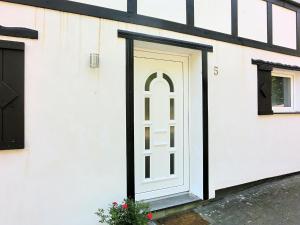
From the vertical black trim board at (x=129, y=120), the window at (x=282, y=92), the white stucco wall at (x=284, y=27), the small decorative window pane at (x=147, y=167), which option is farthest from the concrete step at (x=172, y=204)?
the white stucco wall at (x=284, y=27)

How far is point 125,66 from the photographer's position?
3.34 m

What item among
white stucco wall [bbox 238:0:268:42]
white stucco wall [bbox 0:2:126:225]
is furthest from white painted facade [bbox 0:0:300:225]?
white stucco wall [bbox 238:0:268:42]

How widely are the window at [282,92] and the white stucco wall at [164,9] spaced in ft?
8.84

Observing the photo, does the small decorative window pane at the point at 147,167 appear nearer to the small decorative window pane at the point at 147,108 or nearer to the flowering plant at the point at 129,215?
the small decorative window pane at the point at 147,108

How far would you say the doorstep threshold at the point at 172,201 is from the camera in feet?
12.1

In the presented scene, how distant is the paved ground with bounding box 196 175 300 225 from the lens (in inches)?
140

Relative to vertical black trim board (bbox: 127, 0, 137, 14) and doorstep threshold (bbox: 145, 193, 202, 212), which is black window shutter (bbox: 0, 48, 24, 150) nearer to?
vertical black trim board (bbox: 127, 0, 137, 14)

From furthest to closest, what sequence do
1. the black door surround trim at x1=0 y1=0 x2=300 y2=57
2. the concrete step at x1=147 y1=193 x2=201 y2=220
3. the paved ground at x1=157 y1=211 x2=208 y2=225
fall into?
the concrete step at x1=147 y1=193 x2=201 y2=220 → the paved ground at x1=157 y1=211 x2=208 y2=225 → the black door surround trim at x1=0 y1=0 x2=300 y2=57

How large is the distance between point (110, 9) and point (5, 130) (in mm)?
1873

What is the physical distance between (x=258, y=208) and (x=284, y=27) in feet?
12.8

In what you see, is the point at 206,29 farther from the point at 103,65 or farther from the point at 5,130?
the point at 5,130

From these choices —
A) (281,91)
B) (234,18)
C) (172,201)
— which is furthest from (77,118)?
(281,91)

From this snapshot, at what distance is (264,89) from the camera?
16.3 feet

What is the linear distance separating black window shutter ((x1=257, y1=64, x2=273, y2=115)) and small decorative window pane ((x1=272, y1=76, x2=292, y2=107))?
1.65ft
